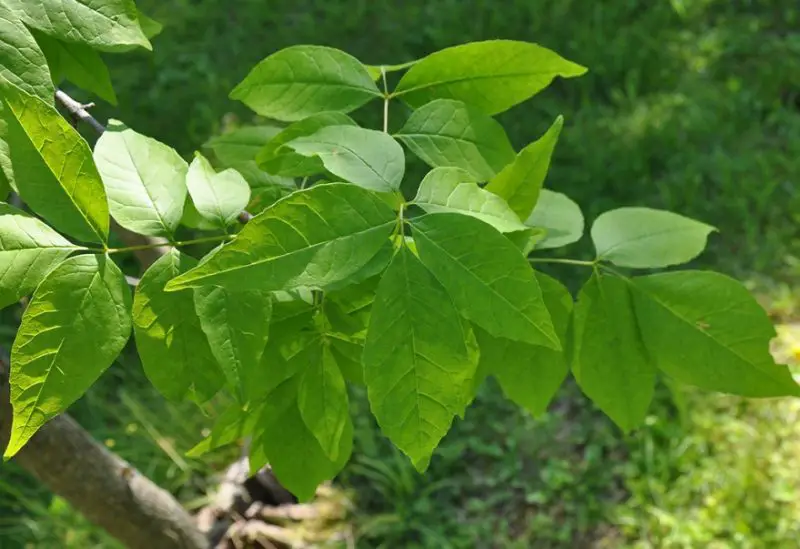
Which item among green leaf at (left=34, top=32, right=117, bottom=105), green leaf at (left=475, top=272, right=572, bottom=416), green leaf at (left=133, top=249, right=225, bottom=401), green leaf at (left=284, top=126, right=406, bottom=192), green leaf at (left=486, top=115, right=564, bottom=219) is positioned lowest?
green leaf at (left=475, top=272, right=572, bottom=416)

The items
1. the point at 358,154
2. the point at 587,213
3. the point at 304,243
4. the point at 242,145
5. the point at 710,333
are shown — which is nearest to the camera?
the point at 304,243

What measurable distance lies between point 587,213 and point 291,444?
223 cm

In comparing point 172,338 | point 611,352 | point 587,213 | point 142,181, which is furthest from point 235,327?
point 587,213

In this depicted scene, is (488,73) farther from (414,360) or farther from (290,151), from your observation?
(414,360)

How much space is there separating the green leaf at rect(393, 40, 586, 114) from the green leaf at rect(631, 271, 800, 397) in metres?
0.23

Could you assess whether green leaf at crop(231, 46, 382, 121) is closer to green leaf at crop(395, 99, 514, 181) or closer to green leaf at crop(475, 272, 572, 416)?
green leaf at crop(395, 99, 514, 181)

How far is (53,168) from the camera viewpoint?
63cm

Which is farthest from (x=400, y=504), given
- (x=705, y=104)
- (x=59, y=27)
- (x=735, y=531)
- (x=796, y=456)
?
(x=705, y=104)

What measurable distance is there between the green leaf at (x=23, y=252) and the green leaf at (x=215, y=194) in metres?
0.11

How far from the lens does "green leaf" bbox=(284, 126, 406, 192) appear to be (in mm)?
672

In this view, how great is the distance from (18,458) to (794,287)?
94.3 inches

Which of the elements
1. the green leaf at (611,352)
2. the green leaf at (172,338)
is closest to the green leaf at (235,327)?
the green leaf at (172,338)

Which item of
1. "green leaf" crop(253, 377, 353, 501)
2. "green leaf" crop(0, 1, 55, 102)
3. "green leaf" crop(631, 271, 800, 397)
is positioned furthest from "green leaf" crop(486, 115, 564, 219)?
"green leaf" crop(0, 1, 55, 102)

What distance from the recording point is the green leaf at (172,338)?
0.65 m
